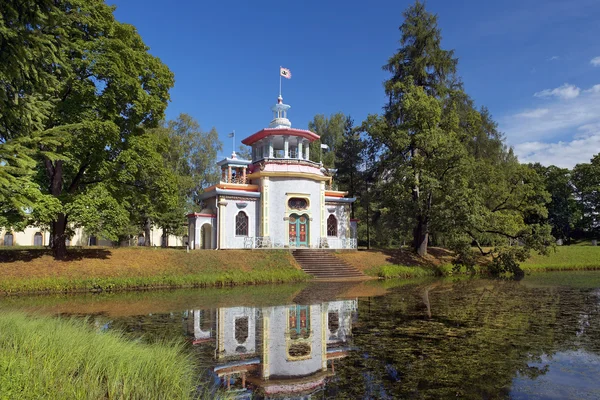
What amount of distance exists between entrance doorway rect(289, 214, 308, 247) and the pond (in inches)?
456

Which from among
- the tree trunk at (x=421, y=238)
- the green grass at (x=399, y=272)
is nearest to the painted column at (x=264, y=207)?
the green grass at (x=399, y=272)

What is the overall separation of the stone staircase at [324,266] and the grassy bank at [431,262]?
917 mm

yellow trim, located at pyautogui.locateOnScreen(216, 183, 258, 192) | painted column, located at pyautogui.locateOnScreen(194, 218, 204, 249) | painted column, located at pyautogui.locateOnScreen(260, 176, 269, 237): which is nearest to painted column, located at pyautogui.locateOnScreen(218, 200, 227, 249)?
yellow trim, located at pyautogui.locateOnScreen(216, 183, 258, 192)

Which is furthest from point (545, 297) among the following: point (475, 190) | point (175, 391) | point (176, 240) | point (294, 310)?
point (176, 240)

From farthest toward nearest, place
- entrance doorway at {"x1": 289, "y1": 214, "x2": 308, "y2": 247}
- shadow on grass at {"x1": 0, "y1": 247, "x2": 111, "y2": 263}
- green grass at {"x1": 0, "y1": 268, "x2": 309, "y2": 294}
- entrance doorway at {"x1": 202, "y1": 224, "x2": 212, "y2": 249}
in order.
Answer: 1. entrance doorway at {"x1": 202, "y1": 224, "x2": 212, "y2": 249}
2. entrance doorway at {"x1": 289, "y1": 214, "x2": 308, "y2": 247}
3. shadow on grass at {"x1": 0, "y1": 247, "x2": 111, "y2": 263}
4. green grass at {"x1": 0, "y1": 268, "x2": 309, "y2": 294}

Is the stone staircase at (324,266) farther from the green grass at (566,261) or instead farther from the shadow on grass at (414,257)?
the green grass at (566,261)

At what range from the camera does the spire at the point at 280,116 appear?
31.5 meters

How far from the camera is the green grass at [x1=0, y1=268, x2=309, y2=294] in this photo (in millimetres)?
17906

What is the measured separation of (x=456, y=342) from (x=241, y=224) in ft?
70.2

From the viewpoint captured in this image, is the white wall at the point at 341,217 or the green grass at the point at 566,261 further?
the green grass at the point at 566,261

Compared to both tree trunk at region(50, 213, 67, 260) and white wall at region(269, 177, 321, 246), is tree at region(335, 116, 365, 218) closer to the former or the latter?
white wall at region(269, 177, 321, 246)

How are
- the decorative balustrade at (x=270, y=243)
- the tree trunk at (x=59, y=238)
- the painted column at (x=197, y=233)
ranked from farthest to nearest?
the painted column at (x=197, y=233)
the decorative balustrade at (x=270, y=243)
the tree trunk at (x=59, y=238)

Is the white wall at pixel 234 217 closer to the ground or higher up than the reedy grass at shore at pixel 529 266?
higher up

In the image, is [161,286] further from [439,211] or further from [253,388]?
[439,211]
